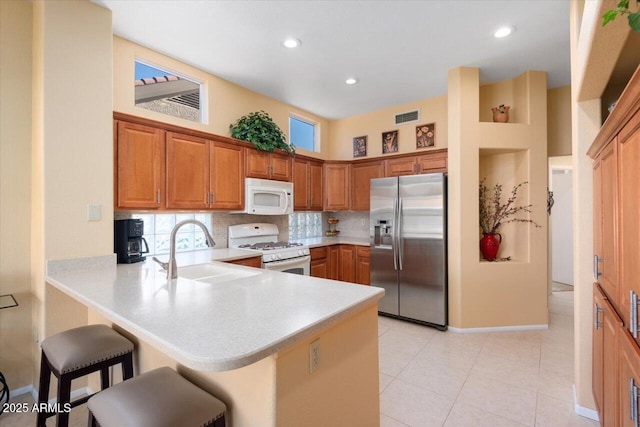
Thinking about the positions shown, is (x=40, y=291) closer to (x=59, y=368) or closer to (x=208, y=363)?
(x=59, y=368)

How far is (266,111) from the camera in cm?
418

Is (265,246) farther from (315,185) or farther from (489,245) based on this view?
(489,245)

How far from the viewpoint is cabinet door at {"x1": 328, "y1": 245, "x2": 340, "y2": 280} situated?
170 inches

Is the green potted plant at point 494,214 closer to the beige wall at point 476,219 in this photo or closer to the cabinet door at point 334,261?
the beige wall at point 476,219

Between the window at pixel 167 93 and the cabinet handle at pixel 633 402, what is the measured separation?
3868 mm

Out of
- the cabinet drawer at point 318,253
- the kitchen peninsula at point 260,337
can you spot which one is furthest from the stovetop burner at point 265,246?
the kitchen peninsula at point 260,337

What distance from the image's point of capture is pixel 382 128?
4699 mm

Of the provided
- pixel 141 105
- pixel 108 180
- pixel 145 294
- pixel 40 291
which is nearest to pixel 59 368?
pixel 145 294

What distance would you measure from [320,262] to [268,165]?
4.88 ft

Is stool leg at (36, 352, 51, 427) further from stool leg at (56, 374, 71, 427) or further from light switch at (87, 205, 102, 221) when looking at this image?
light switch at (87, 205, 102, 221)

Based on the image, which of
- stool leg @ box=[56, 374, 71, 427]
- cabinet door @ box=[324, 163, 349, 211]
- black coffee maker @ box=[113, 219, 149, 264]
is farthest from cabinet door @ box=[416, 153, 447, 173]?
stool leg @ box=[56, 374, 71, 427]

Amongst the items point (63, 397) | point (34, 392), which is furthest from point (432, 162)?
point (34, 392)

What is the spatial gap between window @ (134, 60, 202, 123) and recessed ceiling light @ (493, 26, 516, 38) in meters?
3.10

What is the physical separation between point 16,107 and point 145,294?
1866 millimetres
